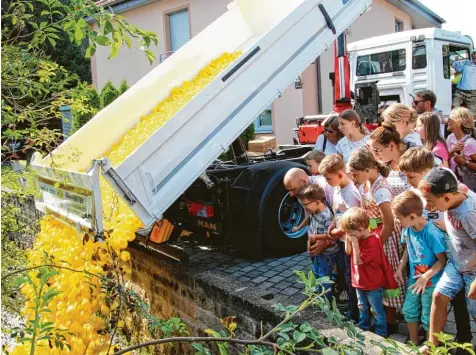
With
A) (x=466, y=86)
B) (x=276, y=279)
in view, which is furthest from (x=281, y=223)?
(x=466, y=86)

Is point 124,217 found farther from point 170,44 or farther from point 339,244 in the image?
point 170,44

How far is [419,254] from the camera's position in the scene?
3002mm

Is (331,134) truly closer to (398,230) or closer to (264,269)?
(264,269)

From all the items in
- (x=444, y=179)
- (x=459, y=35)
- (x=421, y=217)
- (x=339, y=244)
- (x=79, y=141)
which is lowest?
(x=339, y=244)

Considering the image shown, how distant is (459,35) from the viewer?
35.5ft

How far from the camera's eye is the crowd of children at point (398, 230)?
2.74 m

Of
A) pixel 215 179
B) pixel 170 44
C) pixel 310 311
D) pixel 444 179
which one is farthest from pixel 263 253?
Result: pixel 170 44

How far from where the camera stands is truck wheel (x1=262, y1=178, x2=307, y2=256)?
4.71 m

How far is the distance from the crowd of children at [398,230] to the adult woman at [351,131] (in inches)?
14.1

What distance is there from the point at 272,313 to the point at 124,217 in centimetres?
136

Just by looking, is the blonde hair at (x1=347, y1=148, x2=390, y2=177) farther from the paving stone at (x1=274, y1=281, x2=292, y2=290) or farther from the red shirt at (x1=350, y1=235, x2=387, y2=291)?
the paving stone at (x1=274, y1=281, x2=292, y2=290)

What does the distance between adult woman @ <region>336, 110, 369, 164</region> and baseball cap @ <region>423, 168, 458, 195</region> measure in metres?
1.65

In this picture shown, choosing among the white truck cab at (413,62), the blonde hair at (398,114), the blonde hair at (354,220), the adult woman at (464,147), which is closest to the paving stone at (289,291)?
the blonde hair at (354,220)

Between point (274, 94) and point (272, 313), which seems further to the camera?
point (274, 94)
